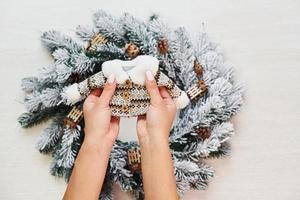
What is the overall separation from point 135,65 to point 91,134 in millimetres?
154

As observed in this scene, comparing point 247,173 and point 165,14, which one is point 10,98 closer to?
point 165,14

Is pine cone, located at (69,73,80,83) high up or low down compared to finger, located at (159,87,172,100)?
up

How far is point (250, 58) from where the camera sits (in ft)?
3.45

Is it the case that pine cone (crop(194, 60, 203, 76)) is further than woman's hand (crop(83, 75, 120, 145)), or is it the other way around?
pine cone (crop(194, 60, 203, 76))

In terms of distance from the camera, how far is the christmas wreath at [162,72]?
3.15 feet

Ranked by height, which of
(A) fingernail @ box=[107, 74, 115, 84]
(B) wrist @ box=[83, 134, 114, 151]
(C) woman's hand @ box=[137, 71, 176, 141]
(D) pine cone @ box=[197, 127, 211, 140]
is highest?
(A) fingernail @ box=[107, 74, 115, 84]

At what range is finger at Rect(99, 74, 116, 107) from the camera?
873 millimetres

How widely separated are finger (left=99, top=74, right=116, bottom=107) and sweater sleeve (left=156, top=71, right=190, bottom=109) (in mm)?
87

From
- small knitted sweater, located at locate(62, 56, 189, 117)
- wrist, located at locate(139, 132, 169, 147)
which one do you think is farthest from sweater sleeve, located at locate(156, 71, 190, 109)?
wrist, located at locate(139, 132, 169, 147)

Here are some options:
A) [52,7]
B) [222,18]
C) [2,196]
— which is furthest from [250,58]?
[2,196]

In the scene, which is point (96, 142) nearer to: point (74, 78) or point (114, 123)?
point (114, 123)

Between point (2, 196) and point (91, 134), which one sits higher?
point (91, 134)

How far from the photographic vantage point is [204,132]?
97cm

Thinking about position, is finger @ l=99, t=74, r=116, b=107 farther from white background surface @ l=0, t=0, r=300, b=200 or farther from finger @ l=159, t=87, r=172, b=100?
white background surface @ l=0, t=0, r=300, b=200
